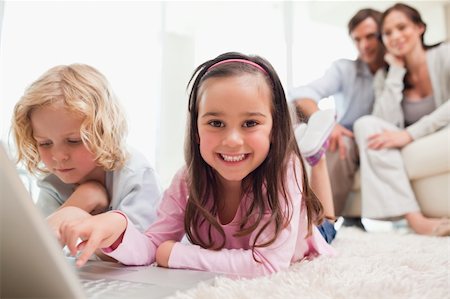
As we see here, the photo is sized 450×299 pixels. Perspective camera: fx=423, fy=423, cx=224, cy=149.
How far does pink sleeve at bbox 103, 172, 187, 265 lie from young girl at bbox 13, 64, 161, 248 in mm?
80

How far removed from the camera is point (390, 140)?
166 centimetres

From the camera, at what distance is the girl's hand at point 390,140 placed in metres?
1.65

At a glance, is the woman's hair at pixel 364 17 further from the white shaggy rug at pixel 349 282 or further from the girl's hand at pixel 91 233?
the girl's hand at pixel 91 233

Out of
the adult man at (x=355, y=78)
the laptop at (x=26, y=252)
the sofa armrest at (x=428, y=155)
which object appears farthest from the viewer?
the adult man at (x=355, y=78)

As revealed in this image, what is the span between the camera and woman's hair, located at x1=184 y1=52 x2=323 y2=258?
750mm

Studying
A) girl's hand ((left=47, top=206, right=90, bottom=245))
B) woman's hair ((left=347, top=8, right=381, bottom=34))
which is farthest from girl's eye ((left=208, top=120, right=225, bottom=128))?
woman's hair ((left=347, top=8, right=381, bottom=34))

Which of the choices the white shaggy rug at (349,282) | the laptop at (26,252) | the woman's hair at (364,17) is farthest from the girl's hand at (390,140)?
the laptop at (26,252)

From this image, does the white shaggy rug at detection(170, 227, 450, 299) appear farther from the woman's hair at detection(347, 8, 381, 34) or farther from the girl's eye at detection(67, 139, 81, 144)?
the woman's hair at detection(347, 8, 381, 34)

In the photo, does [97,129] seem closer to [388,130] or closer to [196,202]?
[196,202]

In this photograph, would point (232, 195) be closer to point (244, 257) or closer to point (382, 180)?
point (244, 257)

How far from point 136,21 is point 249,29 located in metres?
0.90

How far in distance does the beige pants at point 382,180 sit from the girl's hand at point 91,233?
1176 millimetres

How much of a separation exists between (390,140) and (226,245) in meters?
1.09

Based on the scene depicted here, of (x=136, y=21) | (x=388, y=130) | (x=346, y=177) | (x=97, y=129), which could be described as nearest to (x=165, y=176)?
(x=136, y=21)
